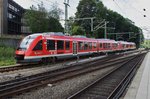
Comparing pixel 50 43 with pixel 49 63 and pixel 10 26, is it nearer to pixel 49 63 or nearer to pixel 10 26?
pixel 49 63

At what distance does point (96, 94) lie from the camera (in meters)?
12.8

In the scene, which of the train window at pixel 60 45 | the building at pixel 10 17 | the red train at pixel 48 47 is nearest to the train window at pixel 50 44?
the red train at pixel 48 47

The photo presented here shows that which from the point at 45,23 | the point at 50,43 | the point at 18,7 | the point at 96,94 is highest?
the point at 18,7

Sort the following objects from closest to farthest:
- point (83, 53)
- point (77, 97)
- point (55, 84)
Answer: point (77, 97) < point (55, 84) < point (83, 53)

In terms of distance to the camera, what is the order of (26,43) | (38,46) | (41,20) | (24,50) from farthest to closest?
(41,20)
(38,46)
(26,43)
(24,50)

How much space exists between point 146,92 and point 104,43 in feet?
122

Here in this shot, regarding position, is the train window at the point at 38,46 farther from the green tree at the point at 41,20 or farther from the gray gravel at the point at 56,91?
the green tree at the point at 41,20

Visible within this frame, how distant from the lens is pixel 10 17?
89.7m

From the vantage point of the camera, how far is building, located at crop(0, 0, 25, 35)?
81.2m

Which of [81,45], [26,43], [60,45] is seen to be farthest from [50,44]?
[81,45]

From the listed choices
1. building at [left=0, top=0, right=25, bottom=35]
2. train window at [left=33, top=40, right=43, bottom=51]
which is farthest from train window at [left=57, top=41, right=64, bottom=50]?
building at [left=0, top=0, right=25, bottom=35]

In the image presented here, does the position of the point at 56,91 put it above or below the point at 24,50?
below

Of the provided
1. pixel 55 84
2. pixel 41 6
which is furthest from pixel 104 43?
pixel 55 84

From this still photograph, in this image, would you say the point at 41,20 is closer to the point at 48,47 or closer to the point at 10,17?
the point at 10,17
